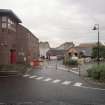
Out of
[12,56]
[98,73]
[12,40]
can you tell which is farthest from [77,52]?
[98,73]

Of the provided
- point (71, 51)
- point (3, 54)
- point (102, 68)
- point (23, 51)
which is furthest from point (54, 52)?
point (102, 68)

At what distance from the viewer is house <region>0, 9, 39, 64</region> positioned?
3838 centimetres

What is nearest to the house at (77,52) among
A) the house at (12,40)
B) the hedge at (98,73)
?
the house at (12,40)

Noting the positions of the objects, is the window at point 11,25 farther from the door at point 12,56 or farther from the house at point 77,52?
the house at point 77,52

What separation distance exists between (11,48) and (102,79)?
19721 mm

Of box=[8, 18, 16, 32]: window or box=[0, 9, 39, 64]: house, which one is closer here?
box=[0, 9, 39, 64]: house

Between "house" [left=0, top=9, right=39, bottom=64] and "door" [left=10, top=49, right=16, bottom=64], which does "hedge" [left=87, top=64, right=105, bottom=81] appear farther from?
"door" [left=10, top=49, right=16, bottom=64]

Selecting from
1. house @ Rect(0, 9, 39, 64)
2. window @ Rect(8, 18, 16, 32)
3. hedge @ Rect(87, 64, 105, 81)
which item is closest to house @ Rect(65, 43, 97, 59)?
house @ Rect(0, 9, 39, 64)

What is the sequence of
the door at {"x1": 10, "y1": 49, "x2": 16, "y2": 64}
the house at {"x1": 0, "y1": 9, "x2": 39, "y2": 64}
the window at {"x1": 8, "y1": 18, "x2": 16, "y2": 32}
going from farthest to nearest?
the door at {"x1": 10, "y1": 49, "x2": 16, "y2": 64}, the window at {"x1": 8, "y1": 18, "x2": 16, "y2": 32}, the house at {"x1": 0, "y1": 9, "x2": 39, "y2": 64}

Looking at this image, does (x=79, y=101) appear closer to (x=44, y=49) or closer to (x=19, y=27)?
(x=19, y=27)

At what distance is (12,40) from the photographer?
41.1 meters

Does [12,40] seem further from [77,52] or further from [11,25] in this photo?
[77,52]

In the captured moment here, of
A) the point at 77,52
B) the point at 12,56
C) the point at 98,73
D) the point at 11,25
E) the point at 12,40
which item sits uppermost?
the point at 11,25

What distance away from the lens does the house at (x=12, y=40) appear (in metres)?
38.4
